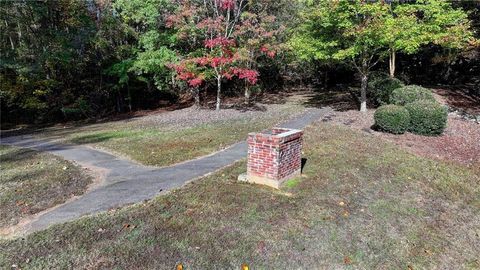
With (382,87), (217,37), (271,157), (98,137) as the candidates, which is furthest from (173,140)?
(382,87)

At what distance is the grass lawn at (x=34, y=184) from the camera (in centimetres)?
645

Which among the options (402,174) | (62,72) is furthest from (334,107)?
(62,72)

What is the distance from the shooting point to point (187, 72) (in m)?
18.4

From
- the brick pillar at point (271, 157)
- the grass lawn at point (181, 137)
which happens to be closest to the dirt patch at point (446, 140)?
the grass lawn at point (181, 137)

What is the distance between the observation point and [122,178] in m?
8.20

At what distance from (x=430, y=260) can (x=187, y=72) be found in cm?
1516

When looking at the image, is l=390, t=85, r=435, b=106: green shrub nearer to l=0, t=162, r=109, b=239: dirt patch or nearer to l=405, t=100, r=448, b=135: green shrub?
l=405, t=100, r=448, b=135: green shrub

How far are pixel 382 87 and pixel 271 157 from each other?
12.6m

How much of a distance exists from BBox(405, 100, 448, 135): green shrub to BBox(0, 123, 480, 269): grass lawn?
4447 millimetres

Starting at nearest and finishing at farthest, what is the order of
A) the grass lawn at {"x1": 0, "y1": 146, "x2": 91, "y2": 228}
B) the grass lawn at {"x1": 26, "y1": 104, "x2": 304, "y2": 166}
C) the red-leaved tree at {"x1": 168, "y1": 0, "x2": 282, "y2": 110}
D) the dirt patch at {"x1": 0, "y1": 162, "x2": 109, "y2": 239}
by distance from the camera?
the dirt patch at {"x1": 0, "y1": 162, "x2": 109, "y2": 239}
the grass lawn at {"x1": 0, "y1": 146, "x2": 91, "y2": 228}
the grass lawn at {"x1": 26, "y1": 104, "x2": 304, "y2": 166}
the red-leaved tree at {"x1": 168, "y1": 0, "x2": 282, "y2": 110}

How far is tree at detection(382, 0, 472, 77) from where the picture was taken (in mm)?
13688

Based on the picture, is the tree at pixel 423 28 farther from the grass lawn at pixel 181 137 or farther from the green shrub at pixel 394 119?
the grass lawn at pixel 181 137

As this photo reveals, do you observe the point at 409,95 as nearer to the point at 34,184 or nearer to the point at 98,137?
the point at 98,137

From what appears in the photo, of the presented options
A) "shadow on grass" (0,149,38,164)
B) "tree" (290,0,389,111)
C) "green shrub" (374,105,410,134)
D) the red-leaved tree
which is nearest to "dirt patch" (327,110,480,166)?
"green shrub" (374,105,410,134)
